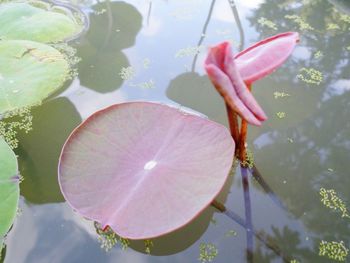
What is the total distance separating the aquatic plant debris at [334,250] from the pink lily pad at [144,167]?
1.40ft

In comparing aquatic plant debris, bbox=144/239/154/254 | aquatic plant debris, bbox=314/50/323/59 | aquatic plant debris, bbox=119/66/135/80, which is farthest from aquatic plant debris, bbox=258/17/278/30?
aquatic plant debris, bbox=144/239/154/254

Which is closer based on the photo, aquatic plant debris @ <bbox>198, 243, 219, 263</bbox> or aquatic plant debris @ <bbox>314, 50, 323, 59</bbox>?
aquatic plant debris @ <bbox>198, 243, 219, 263</bbox>

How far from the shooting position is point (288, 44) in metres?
0.99

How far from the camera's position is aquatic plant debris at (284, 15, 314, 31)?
212 centimetres

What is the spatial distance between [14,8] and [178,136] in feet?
4.08

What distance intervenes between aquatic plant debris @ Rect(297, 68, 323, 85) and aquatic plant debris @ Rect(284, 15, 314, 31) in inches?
16.4

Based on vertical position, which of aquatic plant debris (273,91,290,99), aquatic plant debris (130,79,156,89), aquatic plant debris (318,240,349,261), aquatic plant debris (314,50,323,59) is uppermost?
aquatic plant debris (314,50,323,59)

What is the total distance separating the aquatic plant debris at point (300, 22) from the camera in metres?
2.12

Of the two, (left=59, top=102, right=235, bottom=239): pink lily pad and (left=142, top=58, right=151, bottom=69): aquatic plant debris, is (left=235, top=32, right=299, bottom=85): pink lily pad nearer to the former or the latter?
(left=59, top=102, right=235, bottom=239): pink lily pad

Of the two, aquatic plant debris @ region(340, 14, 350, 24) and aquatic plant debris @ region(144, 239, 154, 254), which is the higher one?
aquatic plant debris @ region(340, 14, 350, 24)

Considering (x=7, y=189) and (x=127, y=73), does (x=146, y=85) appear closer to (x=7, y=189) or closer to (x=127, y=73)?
(x=127, y=73)

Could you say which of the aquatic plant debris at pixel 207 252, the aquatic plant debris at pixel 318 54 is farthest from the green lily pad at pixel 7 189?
the aquatic plant debris at pixel 318 54

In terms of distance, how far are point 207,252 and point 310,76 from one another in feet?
3.47

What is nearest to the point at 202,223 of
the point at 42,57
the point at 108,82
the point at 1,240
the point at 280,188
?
the point at 280,188
